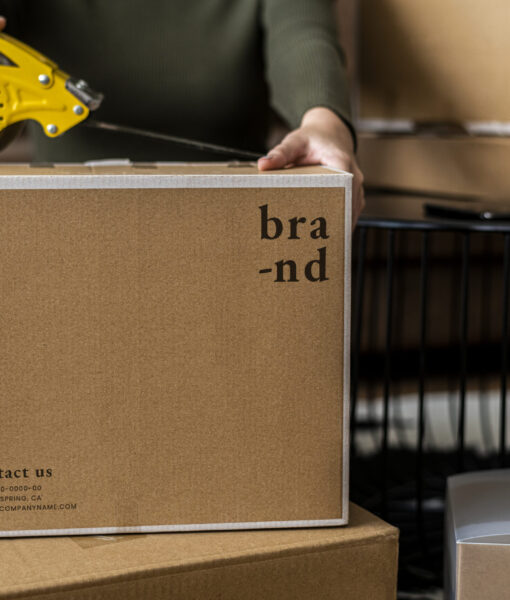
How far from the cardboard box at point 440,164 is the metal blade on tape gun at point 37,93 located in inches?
26.1

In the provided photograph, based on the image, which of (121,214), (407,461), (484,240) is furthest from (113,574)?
(484,240)

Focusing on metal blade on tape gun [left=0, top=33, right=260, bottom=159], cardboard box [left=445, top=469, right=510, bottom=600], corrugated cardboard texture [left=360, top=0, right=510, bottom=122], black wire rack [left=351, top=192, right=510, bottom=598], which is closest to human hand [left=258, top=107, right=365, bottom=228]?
metal blade on tape gun [left=0, top=33, right=260, bottom=159]

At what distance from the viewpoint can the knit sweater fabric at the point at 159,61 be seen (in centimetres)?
122

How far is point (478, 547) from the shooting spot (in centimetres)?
69

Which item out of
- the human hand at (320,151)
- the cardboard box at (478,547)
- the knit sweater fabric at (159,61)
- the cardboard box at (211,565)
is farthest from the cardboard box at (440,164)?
the cardboard box at (211,565)

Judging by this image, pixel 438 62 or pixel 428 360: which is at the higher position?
pixel 438 62

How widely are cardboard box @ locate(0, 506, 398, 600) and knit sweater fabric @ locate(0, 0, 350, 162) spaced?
68cm

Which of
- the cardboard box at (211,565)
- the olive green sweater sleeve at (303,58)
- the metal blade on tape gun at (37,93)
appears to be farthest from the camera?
the olive green sweater sleeve at (303,58)

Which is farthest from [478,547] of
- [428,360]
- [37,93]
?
[428,360]

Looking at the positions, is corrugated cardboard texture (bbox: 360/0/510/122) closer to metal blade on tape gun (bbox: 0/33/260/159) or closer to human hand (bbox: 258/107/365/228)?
human hand (bbox: 258/107/365/228)

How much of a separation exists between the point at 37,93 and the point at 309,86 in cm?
36

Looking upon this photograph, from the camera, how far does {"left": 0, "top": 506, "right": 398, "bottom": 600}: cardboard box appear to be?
62cm

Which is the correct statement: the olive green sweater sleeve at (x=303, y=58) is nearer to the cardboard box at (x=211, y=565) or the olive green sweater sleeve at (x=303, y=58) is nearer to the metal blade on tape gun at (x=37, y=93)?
the metal blade on tape gun at (x=37, y=93)

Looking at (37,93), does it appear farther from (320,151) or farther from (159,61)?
(159,61)
